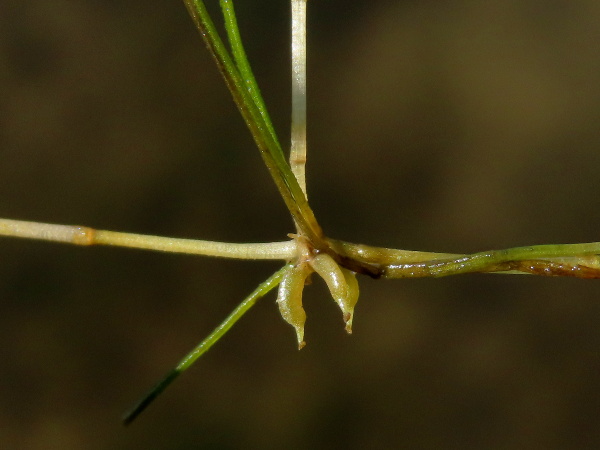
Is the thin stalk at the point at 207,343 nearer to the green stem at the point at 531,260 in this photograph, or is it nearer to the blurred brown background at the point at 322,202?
the green stem at the point at 531,260

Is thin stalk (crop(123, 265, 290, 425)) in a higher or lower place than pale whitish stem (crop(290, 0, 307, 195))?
lower

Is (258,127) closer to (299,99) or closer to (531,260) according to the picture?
(299,99)

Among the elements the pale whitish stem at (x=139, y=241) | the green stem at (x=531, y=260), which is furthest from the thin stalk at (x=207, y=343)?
the green stem at (x=531, y=260)

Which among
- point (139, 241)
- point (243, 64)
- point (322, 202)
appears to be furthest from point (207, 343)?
point (322, 202)

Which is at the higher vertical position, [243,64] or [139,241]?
[243,64]

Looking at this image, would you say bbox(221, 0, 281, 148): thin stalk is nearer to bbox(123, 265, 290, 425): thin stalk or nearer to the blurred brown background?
bbox(123, 265, 290, 425): thin stalk

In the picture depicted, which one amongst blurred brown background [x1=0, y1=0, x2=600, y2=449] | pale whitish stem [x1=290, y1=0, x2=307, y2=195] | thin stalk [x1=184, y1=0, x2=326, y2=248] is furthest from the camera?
blurred brown background [x1=0, y1=0, x2=600, y2=449]

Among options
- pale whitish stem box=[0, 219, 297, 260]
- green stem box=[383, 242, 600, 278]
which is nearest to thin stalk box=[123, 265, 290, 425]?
pale whitish stem box=[0, 219, 297, 260]
